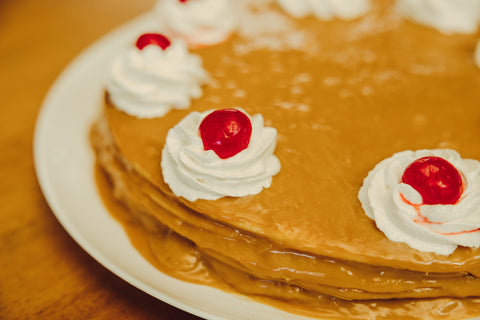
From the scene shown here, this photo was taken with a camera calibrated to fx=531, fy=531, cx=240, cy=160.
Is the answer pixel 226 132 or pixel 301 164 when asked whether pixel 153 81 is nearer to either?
pixel 226 132

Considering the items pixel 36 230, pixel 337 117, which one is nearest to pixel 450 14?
pixel 337 117

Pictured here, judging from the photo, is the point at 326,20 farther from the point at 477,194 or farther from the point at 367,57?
the point at 477,194

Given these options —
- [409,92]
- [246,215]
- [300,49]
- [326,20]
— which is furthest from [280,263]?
[326,20]

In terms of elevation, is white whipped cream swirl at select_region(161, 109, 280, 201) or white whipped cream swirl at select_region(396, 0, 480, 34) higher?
white whipped cream swirl at select_region(396, 0, 480, 34)

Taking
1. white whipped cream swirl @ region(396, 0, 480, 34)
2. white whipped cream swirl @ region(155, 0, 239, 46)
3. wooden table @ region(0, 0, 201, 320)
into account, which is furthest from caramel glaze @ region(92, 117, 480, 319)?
white whipped cream swirl @ region(396, 0, 480, 34)

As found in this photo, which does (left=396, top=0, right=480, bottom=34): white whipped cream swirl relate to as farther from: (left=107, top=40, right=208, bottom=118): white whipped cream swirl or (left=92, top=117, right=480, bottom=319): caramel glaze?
(left=92, top=117, right=480, bottom=319): caramel glaze

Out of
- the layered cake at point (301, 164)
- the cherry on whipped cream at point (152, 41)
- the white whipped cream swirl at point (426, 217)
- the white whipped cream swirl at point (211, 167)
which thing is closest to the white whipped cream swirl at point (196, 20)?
the layered cake at point (301, 164)
